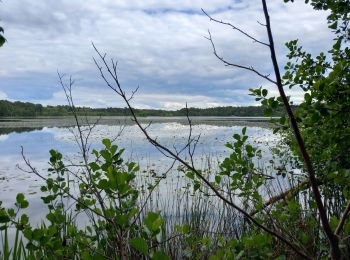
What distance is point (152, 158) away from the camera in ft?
51.4

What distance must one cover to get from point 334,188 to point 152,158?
12428 millimetres

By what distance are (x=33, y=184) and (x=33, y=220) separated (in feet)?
13.7

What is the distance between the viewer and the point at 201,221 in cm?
454

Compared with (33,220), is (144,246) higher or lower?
higher

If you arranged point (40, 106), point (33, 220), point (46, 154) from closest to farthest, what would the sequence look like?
point (33, 220)
point (46, 154)
point (40, 106)

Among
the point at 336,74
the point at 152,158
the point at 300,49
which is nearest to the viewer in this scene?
the point at 336,74

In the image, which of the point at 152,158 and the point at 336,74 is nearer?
the point at 336,74

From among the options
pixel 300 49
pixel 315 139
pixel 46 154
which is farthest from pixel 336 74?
pixel 46 154

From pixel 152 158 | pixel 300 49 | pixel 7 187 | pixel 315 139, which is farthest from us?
pixel 152 158

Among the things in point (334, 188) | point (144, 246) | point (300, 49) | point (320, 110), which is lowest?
point (334, 188)

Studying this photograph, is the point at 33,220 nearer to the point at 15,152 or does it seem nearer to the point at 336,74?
the point at 336,74

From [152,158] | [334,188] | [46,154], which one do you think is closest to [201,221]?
[334,188]

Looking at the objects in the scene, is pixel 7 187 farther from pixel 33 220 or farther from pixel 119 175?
pixel 119 175

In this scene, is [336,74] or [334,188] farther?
[334,188]
